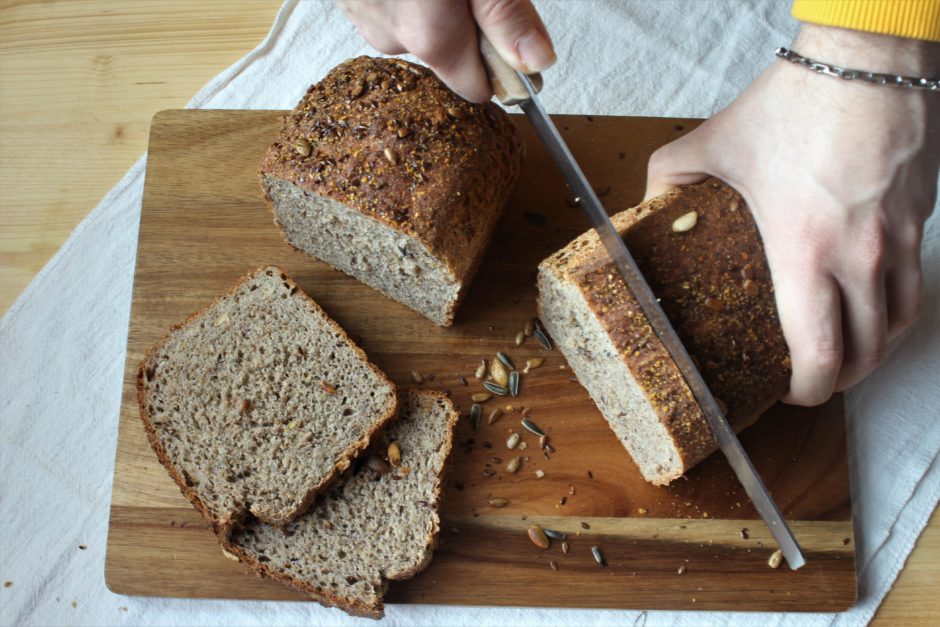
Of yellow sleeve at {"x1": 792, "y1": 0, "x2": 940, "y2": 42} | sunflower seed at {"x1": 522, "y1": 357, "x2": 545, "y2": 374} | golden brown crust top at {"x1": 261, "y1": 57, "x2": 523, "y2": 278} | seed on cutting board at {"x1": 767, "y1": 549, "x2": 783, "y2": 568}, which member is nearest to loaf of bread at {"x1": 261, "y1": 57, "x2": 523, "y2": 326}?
golden brown crust top at {"x1": 261, "y1": 57, "x2": 523, "y2": 278}

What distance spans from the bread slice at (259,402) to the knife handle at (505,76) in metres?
1.02

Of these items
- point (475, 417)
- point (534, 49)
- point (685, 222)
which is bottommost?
point (475, 417)

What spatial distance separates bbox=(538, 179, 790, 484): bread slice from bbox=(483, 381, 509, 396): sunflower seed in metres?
0.45

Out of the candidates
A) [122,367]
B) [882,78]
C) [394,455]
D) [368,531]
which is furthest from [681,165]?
[122,367]

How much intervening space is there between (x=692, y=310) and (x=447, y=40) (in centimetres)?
104

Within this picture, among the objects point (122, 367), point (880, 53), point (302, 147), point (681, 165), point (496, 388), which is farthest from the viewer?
point (122, 367)

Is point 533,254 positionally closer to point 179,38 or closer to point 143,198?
point 143,198

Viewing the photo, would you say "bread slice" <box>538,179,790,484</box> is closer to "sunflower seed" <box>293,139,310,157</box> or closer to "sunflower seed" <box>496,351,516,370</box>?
"sunflower seed" <box>496,351,516,370</box>

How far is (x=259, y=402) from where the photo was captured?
2.91m

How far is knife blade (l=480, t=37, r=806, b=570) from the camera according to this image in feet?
8.03

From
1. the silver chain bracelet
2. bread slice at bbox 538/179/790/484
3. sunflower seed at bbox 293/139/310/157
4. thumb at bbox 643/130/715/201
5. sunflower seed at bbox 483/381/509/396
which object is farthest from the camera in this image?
sunflower seed at bbox 483/381/509/396

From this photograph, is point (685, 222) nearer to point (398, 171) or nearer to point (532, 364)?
point (532, 364)

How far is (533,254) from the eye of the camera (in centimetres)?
316

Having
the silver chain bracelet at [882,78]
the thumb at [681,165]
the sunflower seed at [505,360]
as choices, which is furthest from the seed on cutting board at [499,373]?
the silver chain bracelet at [882,78]
